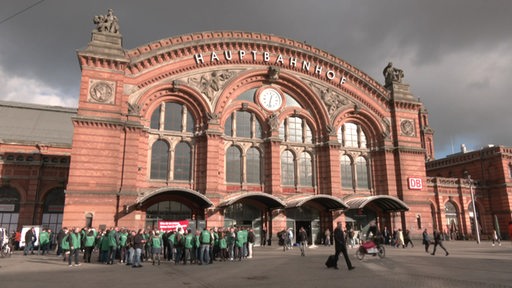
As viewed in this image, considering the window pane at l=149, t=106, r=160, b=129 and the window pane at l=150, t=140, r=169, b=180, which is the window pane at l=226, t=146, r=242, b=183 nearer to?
the window pane at l=150, t=140, r=169, b=180

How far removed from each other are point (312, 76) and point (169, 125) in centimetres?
1450

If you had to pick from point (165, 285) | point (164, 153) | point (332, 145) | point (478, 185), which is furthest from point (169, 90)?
point (478, 185)

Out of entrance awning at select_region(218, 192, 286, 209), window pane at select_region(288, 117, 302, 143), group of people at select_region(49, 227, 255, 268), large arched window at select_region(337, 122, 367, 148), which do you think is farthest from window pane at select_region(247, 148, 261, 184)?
group of people at select_region(49, 227, 255, 268)

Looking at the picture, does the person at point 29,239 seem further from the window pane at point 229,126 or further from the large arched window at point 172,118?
the window pane at point 229,126

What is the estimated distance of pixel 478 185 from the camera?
161 ft

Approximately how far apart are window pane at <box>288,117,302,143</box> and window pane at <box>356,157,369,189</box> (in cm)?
662

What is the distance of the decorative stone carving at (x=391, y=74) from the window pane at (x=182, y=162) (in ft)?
75.0

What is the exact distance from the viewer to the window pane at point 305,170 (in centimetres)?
3459

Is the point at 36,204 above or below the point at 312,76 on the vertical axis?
below

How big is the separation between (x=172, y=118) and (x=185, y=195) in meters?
6.72

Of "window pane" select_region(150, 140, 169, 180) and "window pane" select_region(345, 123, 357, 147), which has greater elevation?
"window pane" select_region(345, 123, 357, 147)

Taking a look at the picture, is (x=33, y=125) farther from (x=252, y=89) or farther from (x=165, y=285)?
(x=165, y=285)

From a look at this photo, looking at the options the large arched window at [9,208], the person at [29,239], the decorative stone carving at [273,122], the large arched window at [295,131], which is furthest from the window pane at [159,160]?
the large arched window at [9,208]

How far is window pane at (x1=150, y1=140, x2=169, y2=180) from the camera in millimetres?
29859
